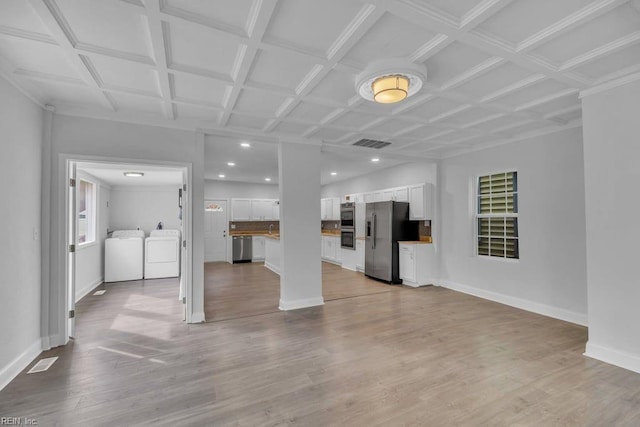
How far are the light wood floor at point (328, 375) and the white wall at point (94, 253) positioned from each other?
1.43 metres

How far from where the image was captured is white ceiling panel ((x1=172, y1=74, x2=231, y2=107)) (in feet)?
9.04

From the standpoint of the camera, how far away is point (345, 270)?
7895 mm

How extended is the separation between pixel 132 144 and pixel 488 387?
179 inches

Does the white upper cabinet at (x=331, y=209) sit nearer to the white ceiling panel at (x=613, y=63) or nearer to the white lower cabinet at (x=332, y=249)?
the white lower cabinet at (x=332, y=249)

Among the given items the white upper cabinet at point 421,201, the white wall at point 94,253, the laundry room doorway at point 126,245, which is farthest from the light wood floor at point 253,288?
the white wall at point 94,253

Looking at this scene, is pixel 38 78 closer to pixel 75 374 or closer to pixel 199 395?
pixel 75 374

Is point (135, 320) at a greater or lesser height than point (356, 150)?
lesser

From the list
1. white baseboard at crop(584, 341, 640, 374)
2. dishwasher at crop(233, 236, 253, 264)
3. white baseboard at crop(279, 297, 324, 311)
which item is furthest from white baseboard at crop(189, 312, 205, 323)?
dishwasher at crop(233, 236, 253, 264)

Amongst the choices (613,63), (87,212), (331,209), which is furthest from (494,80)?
(87,212)

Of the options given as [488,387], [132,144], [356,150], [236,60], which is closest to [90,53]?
[236,60]

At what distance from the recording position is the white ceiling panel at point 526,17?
1812 millimetres

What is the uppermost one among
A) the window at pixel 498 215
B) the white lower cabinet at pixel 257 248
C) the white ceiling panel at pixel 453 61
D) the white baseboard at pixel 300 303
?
the white ceiling panel at pixel 453 61

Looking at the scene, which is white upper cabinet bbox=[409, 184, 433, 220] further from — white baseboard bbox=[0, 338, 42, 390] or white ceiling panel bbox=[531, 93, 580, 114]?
white baseboard bbox=[0, 338, 42, 390]

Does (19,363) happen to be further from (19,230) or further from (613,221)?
(613,221)
